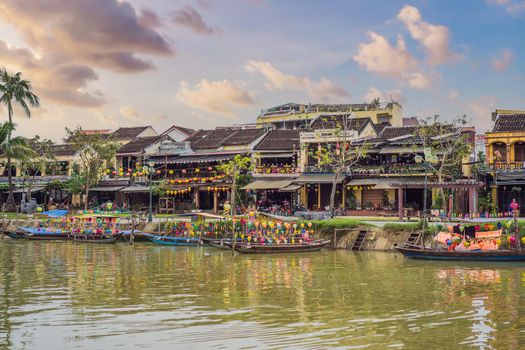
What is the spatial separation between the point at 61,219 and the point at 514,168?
110 feet

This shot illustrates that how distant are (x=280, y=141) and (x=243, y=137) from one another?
4.00 meters

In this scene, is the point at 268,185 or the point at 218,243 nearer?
the point at 218,243

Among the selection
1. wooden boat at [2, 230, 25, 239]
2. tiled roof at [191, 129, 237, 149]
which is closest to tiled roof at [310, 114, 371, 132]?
tiled roof at [191, 129, 237, 149]

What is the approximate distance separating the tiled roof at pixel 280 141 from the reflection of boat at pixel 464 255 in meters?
25.4

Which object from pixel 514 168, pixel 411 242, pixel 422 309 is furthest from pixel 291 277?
pixel 514 168

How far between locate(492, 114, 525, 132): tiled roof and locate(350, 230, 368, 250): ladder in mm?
16639

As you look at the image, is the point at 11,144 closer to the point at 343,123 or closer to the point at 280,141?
the point at 280,141

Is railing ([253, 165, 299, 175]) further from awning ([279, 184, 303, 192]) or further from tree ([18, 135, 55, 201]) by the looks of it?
tree ([18, 135, 55, 201])

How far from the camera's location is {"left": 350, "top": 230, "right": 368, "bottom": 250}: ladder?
37.4 meters

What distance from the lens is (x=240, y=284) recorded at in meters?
24.6

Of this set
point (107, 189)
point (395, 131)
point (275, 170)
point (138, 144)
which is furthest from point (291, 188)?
point (138, 144)

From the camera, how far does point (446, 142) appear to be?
1913 inches

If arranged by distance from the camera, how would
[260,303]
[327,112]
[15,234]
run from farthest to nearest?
[327,112]
[15,234]
[260,303]

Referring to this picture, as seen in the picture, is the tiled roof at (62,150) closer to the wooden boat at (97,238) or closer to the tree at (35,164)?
the tree at (35,164)
